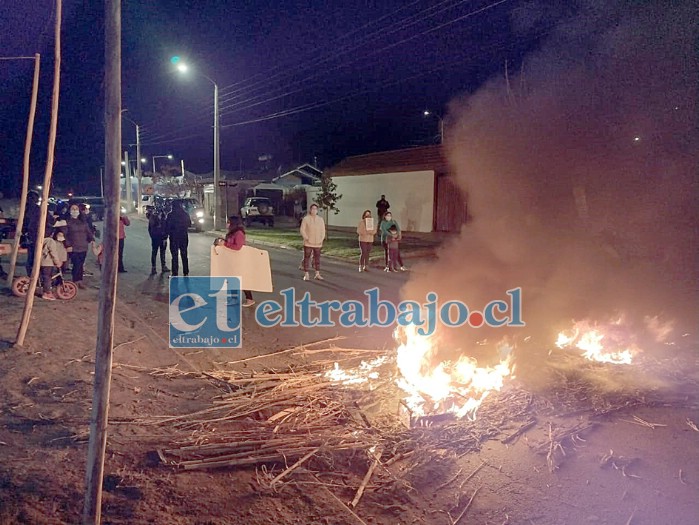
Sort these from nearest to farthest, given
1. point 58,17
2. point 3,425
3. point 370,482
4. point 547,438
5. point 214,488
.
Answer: point 214,488 < point 370,482 < point 3,425 < point 547,438 < point 58,17

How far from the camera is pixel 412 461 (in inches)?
173

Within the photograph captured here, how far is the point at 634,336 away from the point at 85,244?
383 inches

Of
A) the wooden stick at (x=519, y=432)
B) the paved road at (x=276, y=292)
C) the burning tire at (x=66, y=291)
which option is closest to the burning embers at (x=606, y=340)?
the wooden stick at (x=519, y=432)

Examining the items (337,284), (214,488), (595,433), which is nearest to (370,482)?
(214,488)

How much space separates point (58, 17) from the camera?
20.1ft

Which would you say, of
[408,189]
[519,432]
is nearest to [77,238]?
[519,432]

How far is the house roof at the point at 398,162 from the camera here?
23.4 m

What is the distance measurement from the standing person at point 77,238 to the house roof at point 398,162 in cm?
1508

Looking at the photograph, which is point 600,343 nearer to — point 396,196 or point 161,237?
point 161,237

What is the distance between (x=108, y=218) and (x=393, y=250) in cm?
1137

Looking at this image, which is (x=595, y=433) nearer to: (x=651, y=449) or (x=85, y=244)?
(x=651, y=449)

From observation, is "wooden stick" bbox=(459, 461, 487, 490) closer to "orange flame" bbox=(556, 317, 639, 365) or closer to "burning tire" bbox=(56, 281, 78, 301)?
"orange flame" bbox=(556, 317, 639, 365)

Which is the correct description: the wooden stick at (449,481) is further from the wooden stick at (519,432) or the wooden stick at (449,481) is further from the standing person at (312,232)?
the standing person at (312,232)

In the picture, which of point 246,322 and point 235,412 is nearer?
point 235,412
